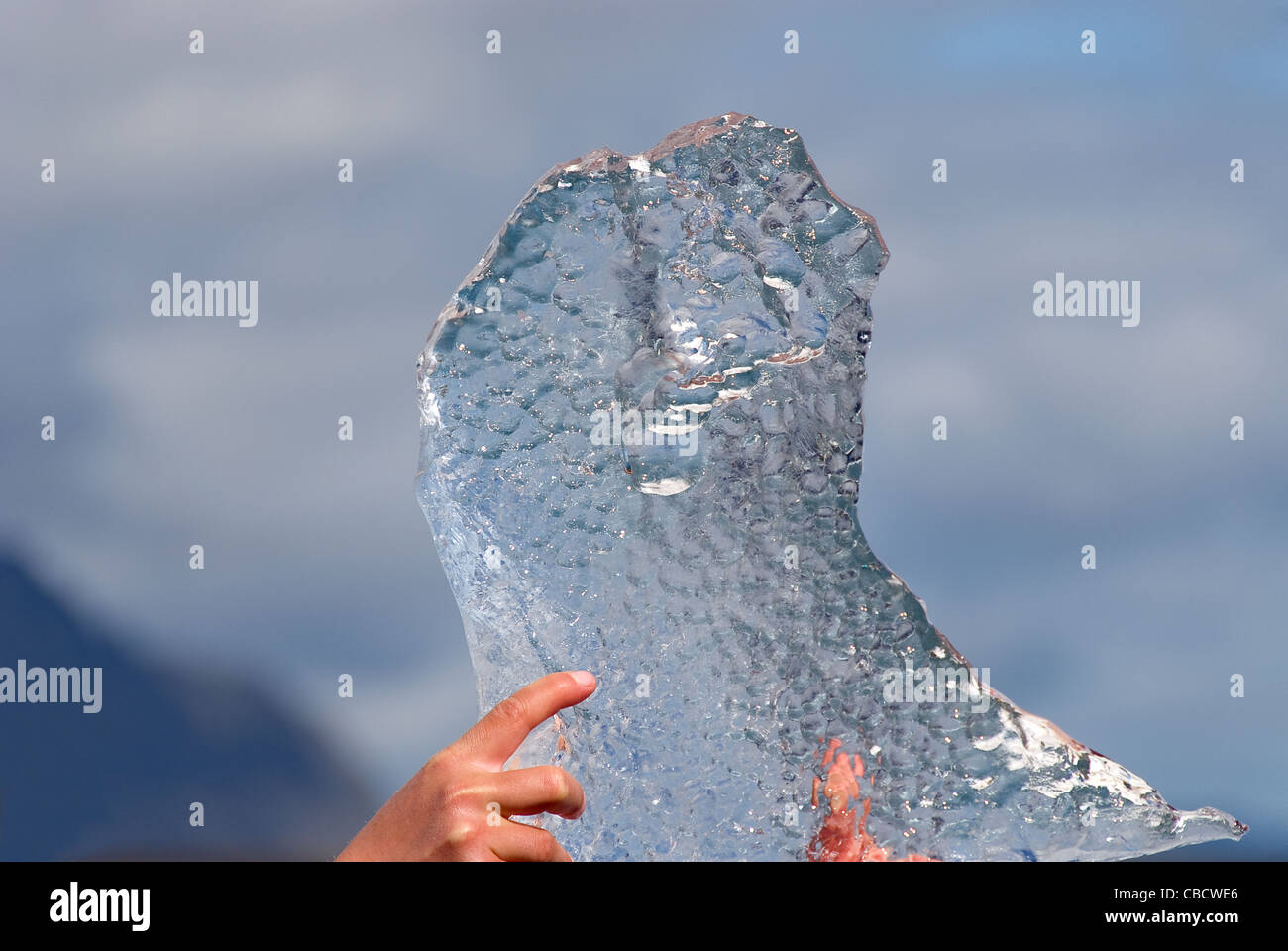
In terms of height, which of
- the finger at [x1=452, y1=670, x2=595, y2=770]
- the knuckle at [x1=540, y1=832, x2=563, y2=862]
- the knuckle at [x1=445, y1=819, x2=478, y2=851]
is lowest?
the knuckle at [x1=540, y1=832, x2=563, y2=862]

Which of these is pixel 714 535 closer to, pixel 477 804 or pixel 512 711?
pixel 512 711

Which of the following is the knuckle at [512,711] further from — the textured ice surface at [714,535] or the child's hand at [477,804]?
the textured ice surface at [714,535]

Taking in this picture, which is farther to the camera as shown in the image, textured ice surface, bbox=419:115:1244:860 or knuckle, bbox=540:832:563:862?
textured ice surface, bbox=419:115:1244:860

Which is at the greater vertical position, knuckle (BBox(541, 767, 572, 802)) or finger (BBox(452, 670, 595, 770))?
finger (BBox(452, 670, 595, 770))

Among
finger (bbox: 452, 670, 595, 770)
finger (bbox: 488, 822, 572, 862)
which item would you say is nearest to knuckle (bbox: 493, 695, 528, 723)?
finger (bbox: 452, 670, 595, 770)

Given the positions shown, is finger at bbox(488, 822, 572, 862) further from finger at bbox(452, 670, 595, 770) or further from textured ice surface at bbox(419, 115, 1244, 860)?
textured ice surface at bbox(419, 115, 1244, 860)

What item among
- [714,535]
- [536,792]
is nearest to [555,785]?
[536,792]
